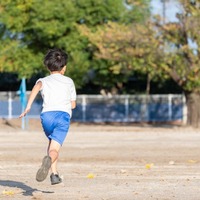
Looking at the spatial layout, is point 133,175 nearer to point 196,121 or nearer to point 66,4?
point 196,121

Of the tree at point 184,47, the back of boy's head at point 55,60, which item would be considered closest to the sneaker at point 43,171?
the back of boy's head at point 55,60

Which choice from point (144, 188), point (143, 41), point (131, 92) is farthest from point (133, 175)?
point (131, 92)

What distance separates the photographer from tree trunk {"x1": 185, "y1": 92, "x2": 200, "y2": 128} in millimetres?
40938

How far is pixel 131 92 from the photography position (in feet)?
186

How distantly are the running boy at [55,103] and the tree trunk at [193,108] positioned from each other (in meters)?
30.4

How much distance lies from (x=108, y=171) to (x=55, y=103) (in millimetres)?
4702

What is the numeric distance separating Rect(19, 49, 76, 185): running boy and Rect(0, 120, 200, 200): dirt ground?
2.09 ft

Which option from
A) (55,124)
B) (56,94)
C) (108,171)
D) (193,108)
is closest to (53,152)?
(55,124)

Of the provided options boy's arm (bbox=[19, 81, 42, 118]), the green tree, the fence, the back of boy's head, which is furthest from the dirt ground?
the green tree

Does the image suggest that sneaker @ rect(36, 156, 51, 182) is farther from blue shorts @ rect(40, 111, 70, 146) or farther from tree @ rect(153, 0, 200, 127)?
tree @ rect(153, 0, 200, 127)

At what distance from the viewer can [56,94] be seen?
10555mm

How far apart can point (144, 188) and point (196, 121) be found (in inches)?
1174

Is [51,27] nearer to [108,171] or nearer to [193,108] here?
[193,108]

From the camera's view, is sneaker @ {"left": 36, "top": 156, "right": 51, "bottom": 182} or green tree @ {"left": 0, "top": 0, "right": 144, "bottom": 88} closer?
sneaker @ {"left": 36, "top": 156, "right": 51, "bottom": 182}
